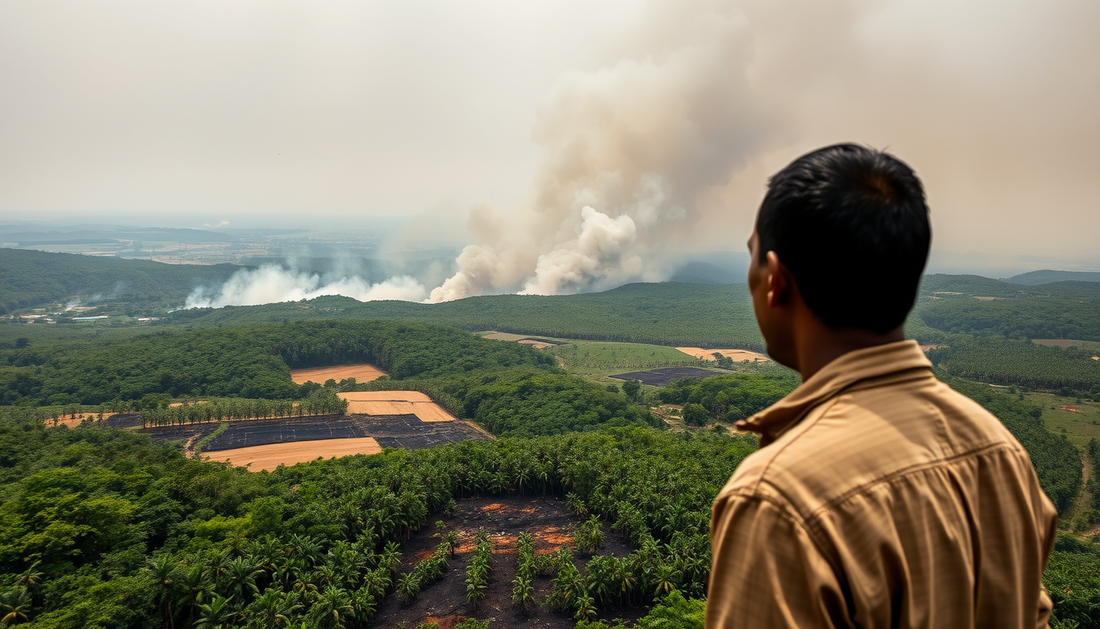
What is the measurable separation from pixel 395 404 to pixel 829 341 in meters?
90.6

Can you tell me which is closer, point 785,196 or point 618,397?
point 785,196

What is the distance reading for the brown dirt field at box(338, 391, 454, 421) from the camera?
274 ft

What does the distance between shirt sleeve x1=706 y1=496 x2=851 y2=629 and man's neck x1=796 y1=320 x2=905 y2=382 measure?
59cm

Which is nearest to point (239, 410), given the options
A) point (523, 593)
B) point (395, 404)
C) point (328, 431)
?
point (328, 431)

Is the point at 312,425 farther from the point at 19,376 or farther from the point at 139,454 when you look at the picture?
the point at 19,376

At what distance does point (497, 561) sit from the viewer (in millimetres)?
36562

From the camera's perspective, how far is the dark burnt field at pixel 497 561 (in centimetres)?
2994

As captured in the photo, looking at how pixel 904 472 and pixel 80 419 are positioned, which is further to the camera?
pixel 80 419

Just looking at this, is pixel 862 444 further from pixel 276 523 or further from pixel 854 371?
pixel 276 523

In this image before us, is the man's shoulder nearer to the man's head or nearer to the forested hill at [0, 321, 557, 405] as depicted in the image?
the man's head

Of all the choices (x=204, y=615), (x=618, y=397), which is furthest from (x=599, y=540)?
(x=618, y=397)

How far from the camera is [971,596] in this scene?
5.62 feet

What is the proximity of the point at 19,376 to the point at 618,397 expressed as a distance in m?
86.9

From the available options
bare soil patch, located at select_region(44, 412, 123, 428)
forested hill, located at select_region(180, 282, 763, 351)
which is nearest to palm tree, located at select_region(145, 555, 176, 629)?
bare soil patch, located at select_region(44, 412, 123, 428)
